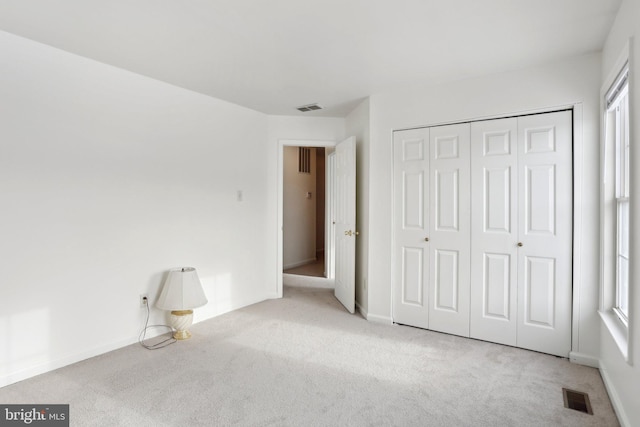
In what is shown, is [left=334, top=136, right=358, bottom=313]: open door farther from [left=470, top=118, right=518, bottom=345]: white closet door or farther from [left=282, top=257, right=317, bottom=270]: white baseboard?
[left=282, top=257, right=317, bottom=270]: white baseboard

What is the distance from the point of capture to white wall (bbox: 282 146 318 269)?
666 cm

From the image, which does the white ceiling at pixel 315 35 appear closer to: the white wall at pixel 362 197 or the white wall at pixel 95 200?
the white wall at pixel 95 200

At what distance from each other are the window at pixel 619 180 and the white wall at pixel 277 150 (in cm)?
276

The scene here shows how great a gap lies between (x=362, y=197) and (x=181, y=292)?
2088 mm

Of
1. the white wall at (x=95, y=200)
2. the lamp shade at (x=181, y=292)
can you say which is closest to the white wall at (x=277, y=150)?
the white wall at (x=95, y=200)

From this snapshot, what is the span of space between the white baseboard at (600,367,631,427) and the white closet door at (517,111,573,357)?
0.39 meters

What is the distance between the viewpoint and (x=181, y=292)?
3145 millimetres

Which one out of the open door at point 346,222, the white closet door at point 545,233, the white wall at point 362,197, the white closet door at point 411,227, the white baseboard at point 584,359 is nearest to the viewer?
the white baseboard at point 584,359

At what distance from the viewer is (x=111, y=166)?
2.93 meters

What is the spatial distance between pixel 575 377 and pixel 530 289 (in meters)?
0.69

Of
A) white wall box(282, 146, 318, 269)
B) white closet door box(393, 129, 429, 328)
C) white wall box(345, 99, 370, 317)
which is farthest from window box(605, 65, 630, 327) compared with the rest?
white wall box(282, 146, 318, 269)

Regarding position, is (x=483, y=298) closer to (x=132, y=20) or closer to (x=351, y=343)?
(x=351, y=343)

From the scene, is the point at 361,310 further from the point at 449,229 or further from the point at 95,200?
the point at 95,200

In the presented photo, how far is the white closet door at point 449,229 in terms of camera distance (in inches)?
127
